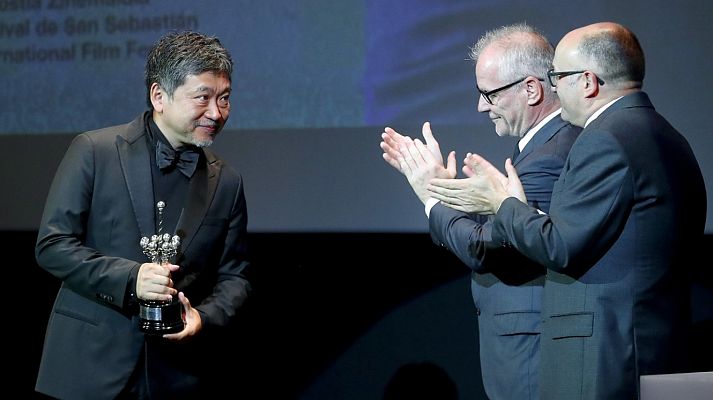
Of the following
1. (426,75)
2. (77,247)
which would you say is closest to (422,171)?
(77,247)

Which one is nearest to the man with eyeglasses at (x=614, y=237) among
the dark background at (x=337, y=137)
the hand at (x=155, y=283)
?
the hand at (x=155, y=283)

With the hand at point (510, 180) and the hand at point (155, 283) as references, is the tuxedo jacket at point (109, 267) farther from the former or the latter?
the hand at point (510, 180)

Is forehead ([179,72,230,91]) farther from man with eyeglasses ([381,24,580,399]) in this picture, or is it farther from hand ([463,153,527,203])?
hand ([463,153,527,203])

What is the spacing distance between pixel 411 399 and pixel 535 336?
185cm

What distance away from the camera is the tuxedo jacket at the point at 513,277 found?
242cm

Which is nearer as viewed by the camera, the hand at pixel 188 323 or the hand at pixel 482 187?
the hand at pixel 482 187

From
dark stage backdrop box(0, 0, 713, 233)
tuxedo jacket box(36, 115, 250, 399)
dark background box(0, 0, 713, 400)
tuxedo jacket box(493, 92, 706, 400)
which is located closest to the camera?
tuxedo jacket box(493, 92, 706, 400)

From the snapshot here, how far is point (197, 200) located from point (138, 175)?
0.62 ft

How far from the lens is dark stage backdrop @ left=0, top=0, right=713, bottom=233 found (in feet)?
11.6

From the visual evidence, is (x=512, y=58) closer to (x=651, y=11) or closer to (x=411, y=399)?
(x=651, y=11)

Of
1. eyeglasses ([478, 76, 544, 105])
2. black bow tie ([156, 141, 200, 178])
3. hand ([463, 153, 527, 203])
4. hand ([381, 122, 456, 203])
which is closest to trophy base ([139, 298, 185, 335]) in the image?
black bow tie ([156, 141, 200, 178])

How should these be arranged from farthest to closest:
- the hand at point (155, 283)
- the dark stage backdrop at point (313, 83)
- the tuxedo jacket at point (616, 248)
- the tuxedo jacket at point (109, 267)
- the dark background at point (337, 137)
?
the dark background at point (337, 137) → the dark stage backdrop at point (313, 83) → the tuxedo jacket at point (109, 267) → the hand at point (155, 283) → the tuxedo jacket at point (616, 248)

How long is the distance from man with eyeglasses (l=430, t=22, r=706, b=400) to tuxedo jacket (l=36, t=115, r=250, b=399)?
0.93 meters

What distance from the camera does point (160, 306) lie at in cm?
236
